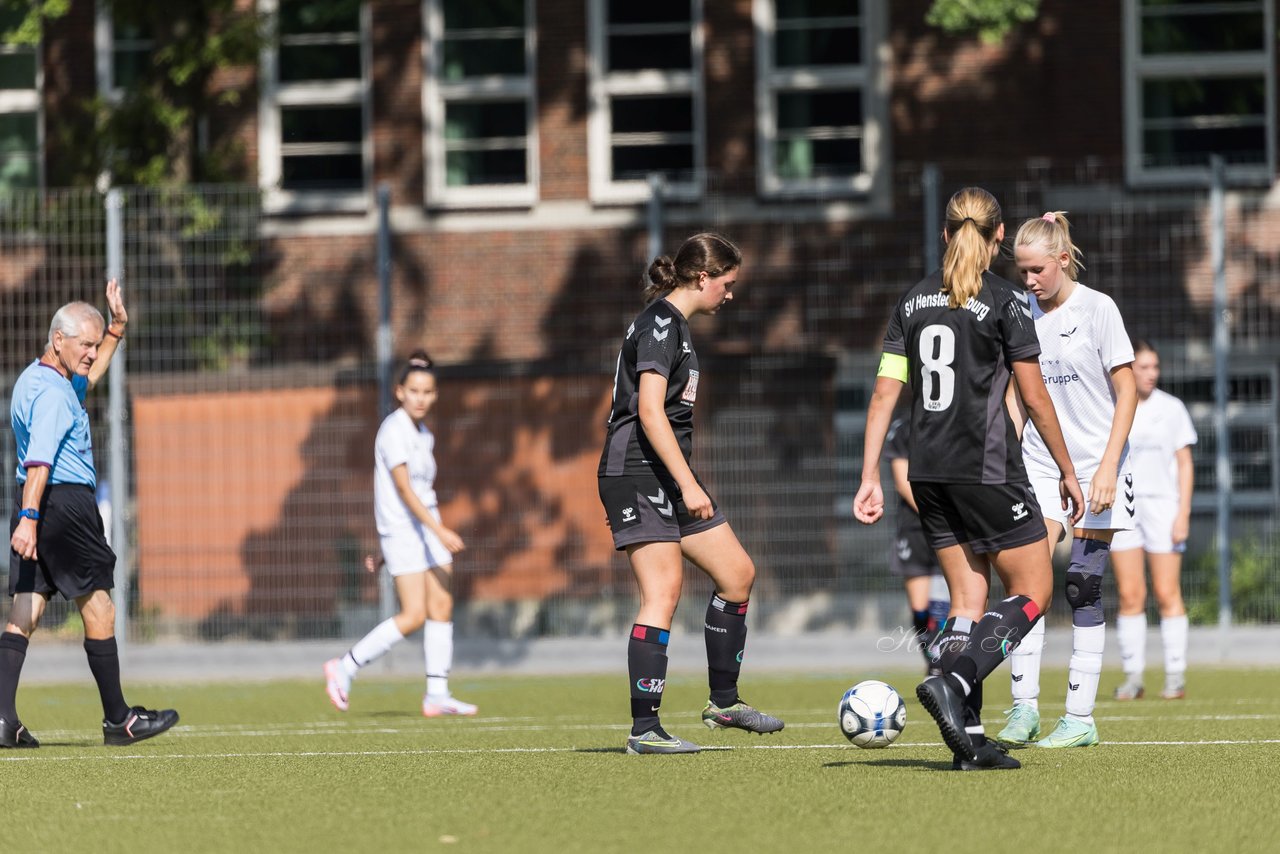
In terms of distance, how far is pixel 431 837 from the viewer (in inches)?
222

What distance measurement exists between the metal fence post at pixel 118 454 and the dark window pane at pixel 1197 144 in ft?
34.5

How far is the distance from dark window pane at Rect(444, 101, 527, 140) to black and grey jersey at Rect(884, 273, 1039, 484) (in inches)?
590

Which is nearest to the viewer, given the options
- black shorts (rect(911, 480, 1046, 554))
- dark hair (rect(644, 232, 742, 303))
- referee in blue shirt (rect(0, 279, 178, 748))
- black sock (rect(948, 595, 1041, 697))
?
black sock (rect(948, 595, 1041, 697))

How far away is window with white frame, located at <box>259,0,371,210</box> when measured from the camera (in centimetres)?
2142

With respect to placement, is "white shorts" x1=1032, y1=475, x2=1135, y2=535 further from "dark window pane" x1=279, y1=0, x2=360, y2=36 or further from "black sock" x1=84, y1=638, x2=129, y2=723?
"dark window pane" x1=279, y1=0, x2=360, y2=36

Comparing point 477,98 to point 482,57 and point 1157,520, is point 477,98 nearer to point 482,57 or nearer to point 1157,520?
point 482,57

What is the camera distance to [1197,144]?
20.6m

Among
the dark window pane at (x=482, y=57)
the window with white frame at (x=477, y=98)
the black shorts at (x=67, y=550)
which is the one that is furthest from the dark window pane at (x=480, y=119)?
the black shorts at (x=67, y=550)

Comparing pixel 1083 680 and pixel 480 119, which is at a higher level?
pixel 480 119

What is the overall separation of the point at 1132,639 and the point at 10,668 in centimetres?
593

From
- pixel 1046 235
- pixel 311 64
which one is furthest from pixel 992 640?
Answer: pixel 311 64

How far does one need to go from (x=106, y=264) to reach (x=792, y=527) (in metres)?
5.46

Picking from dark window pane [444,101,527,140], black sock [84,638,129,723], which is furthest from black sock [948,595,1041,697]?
dark window pane [444,101,527,140]

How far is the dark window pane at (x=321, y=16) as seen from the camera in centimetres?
2106
